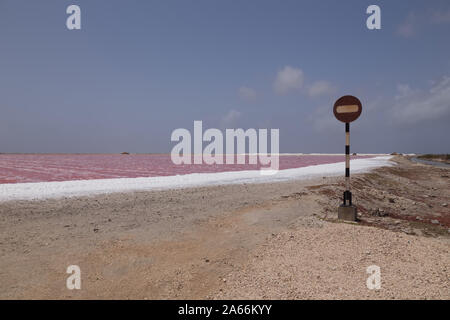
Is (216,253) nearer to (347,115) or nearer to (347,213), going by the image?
(347,213)

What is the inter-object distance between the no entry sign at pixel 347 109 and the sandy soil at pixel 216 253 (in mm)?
3003

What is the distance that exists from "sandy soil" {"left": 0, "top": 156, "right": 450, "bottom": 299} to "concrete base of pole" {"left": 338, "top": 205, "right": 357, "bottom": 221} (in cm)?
29

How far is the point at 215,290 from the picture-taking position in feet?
15.2

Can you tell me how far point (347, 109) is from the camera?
27.2ft

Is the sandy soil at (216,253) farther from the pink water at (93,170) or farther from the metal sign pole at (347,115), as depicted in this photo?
the pink water at (93,170)

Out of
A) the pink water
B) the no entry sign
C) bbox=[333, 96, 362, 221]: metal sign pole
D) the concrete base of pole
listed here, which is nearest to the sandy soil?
Result: the concrete base of pole

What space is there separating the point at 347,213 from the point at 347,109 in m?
3.01

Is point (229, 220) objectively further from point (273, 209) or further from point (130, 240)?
point (130, 240)

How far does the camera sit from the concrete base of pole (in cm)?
821

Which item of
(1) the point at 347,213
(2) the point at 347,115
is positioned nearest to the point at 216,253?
(1) the point at 347,213

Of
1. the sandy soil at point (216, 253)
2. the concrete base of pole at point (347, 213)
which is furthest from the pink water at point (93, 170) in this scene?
the concrete base of pole at point (347, 213)

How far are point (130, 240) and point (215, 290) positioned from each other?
301 centimetres

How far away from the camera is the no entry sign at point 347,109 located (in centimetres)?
814
